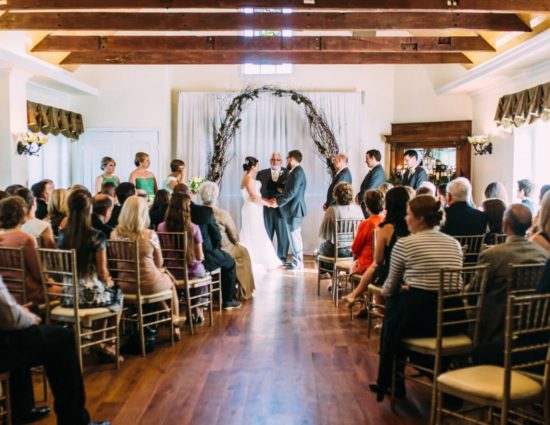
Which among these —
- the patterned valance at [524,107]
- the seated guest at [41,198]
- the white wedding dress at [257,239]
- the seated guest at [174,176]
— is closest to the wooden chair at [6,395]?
the seated guest at [41,198]

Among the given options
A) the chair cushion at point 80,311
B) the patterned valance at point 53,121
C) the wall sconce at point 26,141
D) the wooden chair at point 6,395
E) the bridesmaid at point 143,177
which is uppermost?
the patterned valance at point 53,121

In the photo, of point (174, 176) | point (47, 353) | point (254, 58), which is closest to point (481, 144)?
point (254, 58)

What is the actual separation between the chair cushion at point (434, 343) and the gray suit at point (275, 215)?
19.6 feet

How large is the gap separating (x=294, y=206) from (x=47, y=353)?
6.46 m

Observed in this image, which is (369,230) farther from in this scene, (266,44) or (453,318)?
(266,44)

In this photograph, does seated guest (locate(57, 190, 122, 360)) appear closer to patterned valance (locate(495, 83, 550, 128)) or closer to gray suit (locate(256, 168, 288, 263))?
gray suit (locate(256, 168, 288, 263))

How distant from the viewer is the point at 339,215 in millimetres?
6754

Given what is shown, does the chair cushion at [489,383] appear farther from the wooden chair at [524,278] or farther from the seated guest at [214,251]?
the seated guest at [214,251]

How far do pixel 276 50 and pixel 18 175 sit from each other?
12.6 feet

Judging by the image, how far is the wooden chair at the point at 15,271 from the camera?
387 centimetres

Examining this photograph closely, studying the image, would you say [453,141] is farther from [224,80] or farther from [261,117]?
[224,80]

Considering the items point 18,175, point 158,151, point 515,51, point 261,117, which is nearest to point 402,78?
point 261,117

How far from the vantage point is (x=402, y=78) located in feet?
36.1

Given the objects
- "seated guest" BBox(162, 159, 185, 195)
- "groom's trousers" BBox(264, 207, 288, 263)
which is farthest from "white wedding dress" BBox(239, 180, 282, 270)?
"seated guest" BBox(162, 159, 185, 195)
